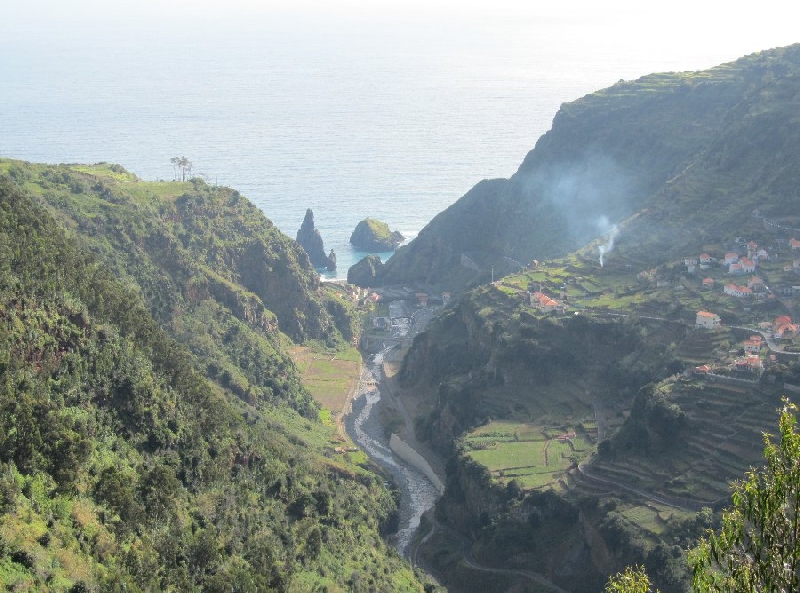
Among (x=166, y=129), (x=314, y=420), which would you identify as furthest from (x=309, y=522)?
(x=166, y=129)

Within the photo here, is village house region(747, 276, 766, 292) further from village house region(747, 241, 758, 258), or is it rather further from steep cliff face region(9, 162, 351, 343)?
steep cliff face region(9, 162, 351, 343)

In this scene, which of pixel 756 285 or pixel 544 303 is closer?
pixel 756 285

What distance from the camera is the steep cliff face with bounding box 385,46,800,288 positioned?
274 ft

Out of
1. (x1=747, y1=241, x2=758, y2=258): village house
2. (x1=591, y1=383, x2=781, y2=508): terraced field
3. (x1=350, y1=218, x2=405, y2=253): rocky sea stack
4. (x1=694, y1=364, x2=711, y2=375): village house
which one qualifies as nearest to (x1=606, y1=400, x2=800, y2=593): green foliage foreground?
(x1=591, y1=383, x2=781, y2=508): terraced field

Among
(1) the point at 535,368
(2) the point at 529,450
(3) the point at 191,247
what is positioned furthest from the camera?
(3) the point at 191,247

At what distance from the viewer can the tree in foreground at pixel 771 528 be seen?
1714cm

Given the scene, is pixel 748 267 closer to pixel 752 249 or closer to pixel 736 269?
pixel 736 269

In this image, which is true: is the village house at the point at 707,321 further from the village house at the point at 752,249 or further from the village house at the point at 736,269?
the village house at the point at 752,249

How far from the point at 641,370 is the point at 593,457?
27.9ft

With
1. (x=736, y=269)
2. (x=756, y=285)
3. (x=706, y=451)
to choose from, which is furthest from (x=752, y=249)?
(x=706, y=451)

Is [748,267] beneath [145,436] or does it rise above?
beneath

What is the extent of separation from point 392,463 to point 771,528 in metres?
51.5

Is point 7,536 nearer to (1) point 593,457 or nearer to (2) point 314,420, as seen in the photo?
(1) point 593,457

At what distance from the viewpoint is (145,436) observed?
140 feet
